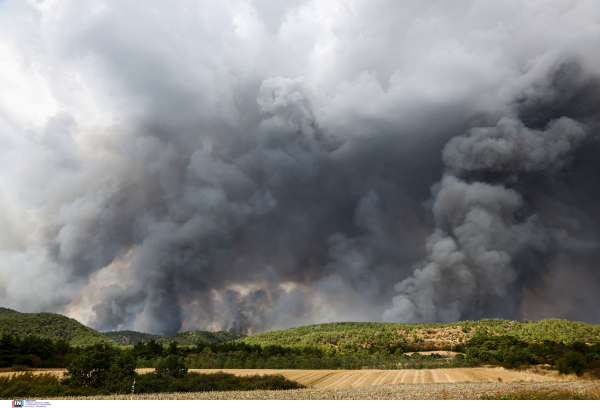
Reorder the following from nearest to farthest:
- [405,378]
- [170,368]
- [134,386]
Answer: [134,386] → [170,368] → [405,378]

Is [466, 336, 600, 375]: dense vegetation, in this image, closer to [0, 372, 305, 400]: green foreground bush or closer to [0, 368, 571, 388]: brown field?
[0, 368, 571, 388]: brown field

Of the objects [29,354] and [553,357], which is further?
[29,354]

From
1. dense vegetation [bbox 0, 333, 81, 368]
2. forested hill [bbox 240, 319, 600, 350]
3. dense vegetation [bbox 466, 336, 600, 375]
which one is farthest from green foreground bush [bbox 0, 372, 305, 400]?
forested hill [bbox 240, 319, 600, 350]

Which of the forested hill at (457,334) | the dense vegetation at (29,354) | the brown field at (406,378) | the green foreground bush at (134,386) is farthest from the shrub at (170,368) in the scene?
the forested hill at (457,334)

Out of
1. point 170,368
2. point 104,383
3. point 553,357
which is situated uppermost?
point 170,368

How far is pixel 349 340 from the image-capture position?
163125 mm

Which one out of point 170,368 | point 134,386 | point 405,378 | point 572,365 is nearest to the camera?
point 134,386

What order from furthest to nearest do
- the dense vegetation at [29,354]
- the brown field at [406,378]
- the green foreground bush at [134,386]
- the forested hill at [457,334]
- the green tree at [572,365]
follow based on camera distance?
the forested hill at [457,334] < the dense vegetation at [29,354] < the green tree at [572,365] < the brown field at [406,378] < the green foreground bush at [134,386]

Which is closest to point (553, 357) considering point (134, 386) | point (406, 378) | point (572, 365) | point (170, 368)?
point (572, 365)

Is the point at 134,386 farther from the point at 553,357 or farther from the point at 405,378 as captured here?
the point at 553,357

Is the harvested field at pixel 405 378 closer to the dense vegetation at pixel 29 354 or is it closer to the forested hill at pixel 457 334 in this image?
the dense vegetation at pixel 29 354
